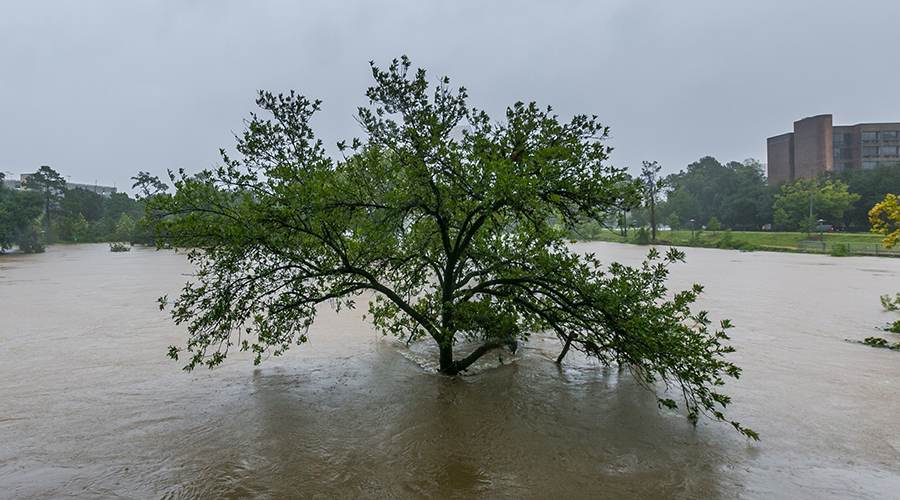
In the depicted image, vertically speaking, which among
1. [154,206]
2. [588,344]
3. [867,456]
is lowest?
[867,456]

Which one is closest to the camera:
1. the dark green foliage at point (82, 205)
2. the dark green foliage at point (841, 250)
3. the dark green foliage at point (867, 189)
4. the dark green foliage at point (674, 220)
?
the dark green foliage at point (841, 250)

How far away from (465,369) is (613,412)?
2.39 m

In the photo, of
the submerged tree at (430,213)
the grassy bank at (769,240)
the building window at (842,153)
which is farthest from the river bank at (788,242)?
the submerged tree at (430,213)

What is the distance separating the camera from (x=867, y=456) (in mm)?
4914

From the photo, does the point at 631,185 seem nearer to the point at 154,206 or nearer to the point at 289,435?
the point at 289,435

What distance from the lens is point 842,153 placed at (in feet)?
200

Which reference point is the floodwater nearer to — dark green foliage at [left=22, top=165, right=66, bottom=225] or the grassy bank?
the grassy bank

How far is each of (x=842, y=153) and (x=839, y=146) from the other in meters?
1.06

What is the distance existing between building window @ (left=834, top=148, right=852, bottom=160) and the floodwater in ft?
221

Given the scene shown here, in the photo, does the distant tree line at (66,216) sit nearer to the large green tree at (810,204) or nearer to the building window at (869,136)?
the large green tree at (810,204)

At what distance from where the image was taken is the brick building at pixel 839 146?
57.5 meters

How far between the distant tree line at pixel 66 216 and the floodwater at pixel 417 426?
1671 inches

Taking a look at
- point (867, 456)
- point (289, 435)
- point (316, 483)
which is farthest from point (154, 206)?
point (867, 456)

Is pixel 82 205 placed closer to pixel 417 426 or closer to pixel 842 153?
pixel 417 426
